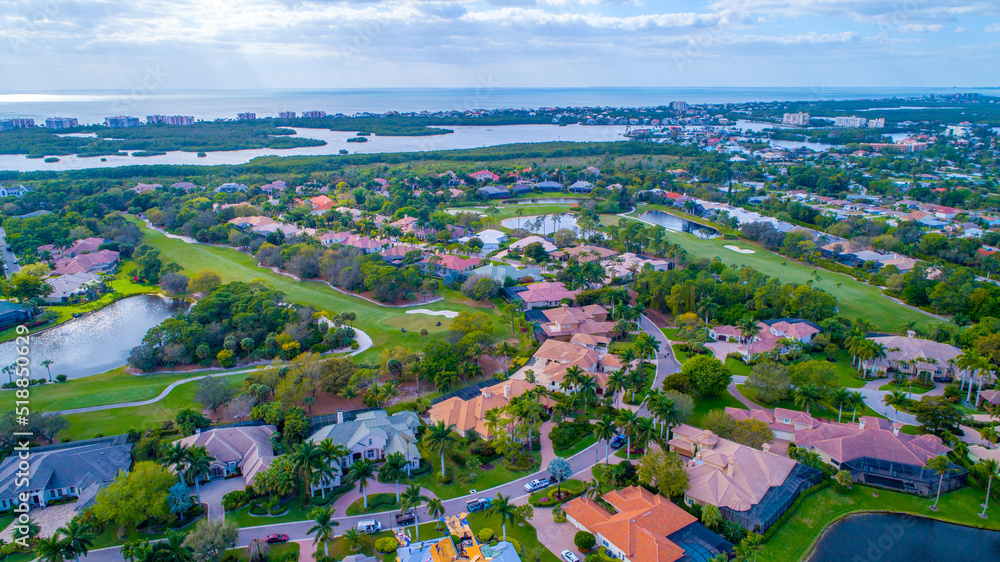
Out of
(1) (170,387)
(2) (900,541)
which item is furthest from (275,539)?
(2) (900,541)

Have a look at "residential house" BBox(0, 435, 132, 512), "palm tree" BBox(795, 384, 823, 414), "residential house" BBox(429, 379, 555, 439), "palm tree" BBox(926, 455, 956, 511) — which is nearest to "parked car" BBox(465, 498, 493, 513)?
"residential house" BBox(429, 379, 555, 439)

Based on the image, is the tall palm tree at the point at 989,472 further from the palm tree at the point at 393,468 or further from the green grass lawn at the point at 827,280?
the palm tree at the point at 393,468

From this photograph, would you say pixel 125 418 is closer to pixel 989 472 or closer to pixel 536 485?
pixel 536 485

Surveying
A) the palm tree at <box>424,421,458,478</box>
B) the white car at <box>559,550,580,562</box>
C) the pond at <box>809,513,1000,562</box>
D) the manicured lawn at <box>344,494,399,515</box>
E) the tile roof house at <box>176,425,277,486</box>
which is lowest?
the pond at <box>809,513,1000,562</box>

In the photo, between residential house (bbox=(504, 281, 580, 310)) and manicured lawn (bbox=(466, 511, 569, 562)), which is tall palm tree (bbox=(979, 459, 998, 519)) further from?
residential house (bbox=(504, 281, 580, 310))

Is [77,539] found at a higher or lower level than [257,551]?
higher

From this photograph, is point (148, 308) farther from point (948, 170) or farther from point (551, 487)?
point (948, 170)
